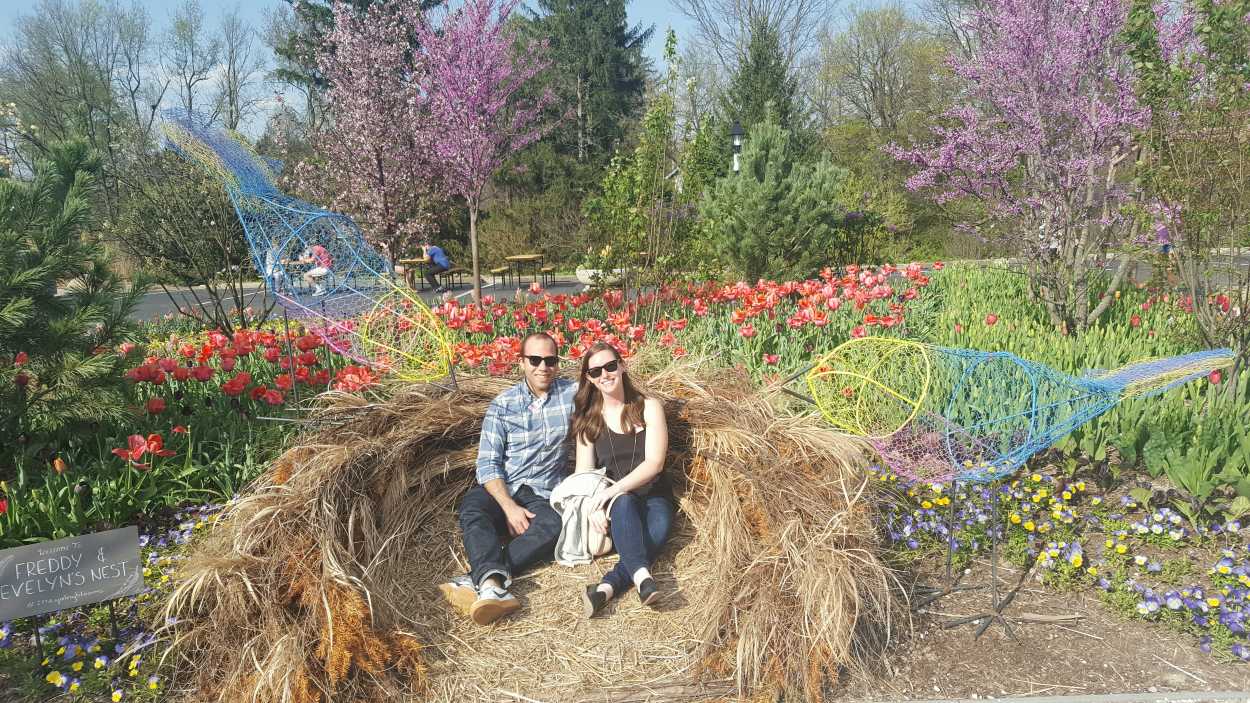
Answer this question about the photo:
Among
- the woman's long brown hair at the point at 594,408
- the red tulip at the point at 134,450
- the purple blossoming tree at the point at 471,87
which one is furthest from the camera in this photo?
the purple blossoming tree at the point at 471,87

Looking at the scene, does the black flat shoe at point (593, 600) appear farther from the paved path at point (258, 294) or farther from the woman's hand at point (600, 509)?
the paved path at point (258, 294)

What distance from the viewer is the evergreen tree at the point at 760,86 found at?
1881cm

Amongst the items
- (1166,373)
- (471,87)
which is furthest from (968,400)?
(471,87)

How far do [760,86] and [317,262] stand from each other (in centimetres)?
1654

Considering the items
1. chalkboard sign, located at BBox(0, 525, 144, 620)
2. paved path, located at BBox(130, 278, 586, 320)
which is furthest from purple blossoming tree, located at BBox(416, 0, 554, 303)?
chalkboard sign, located at BBox(0, 525, 144, 620)

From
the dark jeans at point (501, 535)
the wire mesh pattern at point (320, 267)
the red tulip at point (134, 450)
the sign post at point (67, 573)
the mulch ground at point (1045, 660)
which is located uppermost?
the wire mesh pattern at point (320, 267)

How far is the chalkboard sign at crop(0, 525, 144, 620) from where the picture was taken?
219 centimetres

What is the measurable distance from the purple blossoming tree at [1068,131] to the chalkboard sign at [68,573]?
593cm

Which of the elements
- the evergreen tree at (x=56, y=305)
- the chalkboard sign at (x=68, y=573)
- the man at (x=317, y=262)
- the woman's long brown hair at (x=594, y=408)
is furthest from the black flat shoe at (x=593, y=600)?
the man at (x=317, y=262)

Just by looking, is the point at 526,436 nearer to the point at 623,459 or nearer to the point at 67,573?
the point at 623,459

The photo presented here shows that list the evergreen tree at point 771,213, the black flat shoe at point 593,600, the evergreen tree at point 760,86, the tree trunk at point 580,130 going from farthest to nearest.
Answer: the tree trunk at point 580,130
the evergreen tree at point 760,86
the evergreen tree at point 771,213
the black flat shoe at point 593,600

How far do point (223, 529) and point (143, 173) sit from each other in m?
6.95

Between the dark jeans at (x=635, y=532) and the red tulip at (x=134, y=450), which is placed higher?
the red tulip at (x=134, y=450)

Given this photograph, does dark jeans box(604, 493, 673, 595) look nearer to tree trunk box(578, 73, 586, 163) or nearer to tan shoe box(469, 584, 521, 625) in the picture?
tan shoe box(469, 584, 521, 625)
